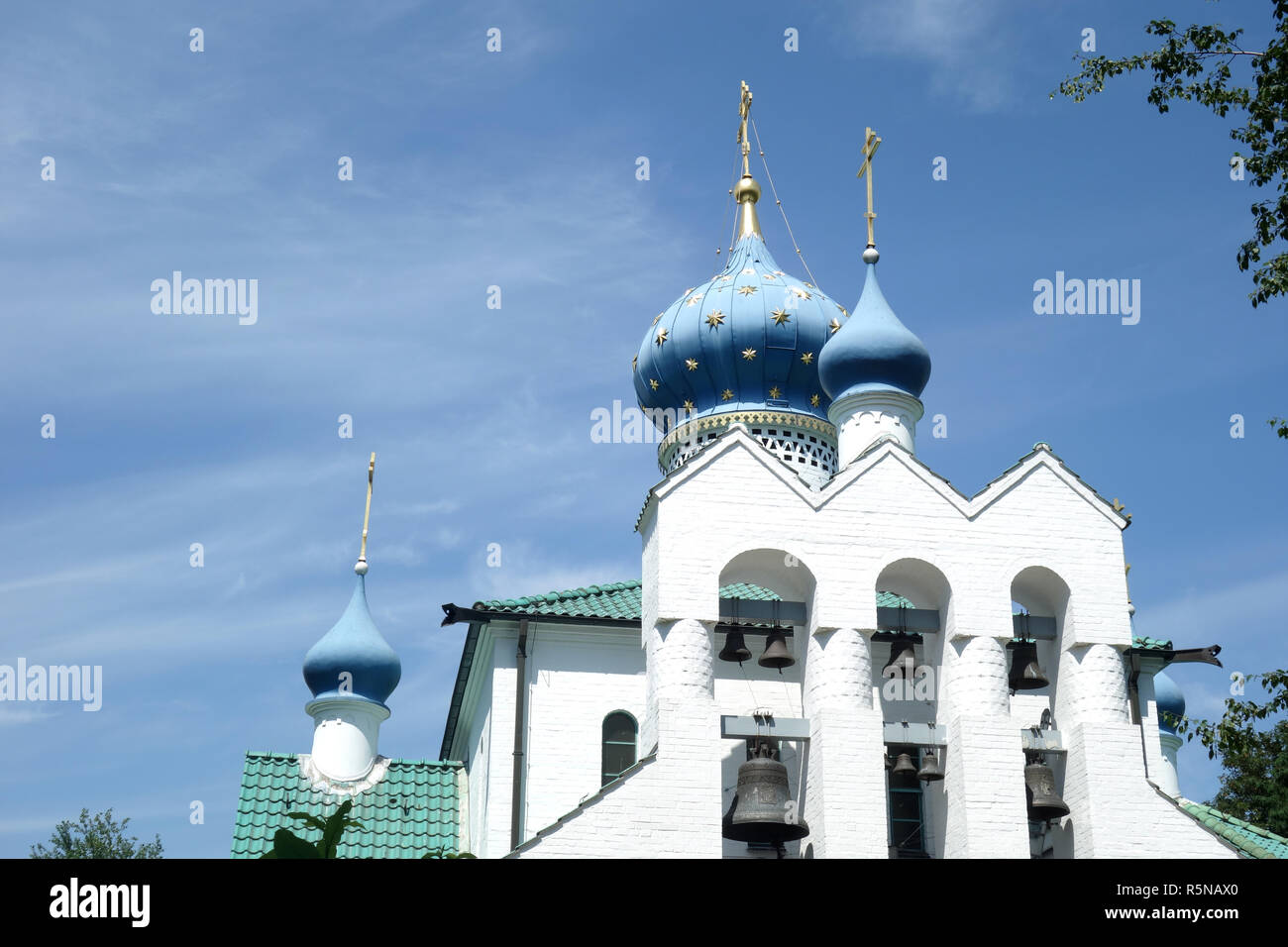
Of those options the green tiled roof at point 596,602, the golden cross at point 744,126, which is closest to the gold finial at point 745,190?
the golden cross at point 744,126

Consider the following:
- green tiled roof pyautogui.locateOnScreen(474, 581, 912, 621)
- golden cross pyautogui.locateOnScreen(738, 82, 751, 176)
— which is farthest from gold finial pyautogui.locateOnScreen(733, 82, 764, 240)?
green tiled roof pyautogui.locateOnScreen(474, 581, 912, 621)

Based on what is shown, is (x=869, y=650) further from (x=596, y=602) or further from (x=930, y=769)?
(x=596, y=602)

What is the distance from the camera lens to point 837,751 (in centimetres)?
1346

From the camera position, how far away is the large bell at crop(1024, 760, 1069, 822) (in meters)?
13.8

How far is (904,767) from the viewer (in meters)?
14.1

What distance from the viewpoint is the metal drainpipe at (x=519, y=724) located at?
54.3 ft

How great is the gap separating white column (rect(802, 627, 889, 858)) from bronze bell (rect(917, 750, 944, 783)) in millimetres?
617

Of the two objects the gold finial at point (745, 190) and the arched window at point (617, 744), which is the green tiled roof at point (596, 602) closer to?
the arched window at point (617, 744)

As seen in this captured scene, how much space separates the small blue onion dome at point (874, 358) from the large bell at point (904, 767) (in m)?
6.46

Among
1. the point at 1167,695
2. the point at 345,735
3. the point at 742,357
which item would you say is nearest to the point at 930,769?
the point at 345,735

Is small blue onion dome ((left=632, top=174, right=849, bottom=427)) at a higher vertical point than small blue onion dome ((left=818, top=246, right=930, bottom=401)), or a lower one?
higher

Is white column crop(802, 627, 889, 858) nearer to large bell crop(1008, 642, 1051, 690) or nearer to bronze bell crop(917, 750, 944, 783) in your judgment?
bronze bell crop(917, 750, 944, 783)

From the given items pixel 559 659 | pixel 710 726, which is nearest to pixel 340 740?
pixel 559 659
